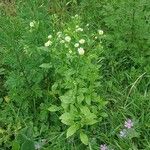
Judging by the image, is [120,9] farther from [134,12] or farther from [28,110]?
[28,110]

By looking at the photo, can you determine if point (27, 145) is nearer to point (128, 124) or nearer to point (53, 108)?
point (53, 108)

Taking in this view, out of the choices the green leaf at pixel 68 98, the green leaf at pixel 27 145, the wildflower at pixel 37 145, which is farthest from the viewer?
the wildflower at pixel 37 145

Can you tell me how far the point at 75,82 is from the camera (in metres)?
2.85

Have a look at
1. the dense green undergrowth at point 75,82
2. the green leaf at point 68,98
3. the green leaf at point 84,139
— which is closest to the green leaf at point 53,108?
the dense green undergrowth at point 75,82

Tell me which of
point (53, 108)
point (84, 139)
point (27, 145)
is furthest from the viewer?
point (53, 108)

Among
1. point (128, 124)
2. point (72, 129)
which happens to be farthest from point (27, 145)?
point (128, 124)

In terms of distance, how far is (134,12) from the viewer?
131 inches

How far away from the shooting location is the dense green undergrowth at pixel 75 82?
115 inches

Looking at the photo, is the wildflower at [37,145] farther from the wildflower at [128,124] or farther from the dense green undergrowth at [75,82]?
the wildflower at [128,124]

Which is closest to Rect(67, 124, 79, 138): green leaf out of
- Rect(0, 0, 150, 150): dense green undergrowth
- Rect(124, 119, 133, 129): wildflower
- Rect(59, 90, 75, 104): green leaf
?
Rect(0, 0, 150, 150): dense green undergrowth

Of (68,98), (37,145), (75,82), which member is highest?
(75,82)

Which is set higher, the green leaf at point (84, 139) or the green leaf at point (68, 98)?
the green leaf at point (68, 98)

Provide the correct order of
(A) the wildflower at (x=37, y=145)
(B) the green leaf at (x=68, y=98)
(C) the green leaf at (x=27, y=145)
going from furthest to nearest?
(A) the wildflower at (x=37, y=145) < (B) the green leaf at (x=68, y=98) < (C) the green leaf at (x=27, y=145)

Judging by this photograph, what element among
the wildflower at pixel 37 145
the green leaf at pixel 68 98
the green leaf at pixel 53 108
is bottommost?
the wildflower at pixel 37 145
